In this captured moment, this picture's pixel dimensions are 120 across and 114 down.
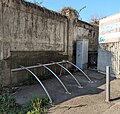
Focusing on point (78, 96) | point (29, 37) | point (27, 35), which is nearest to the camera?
point (78, 96)

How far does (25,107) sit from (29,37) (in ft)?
11.8

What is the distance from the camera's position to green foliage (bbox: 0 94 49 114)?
5.70 metres

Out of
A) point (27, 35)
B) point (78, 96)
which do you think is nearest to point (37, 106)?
point (78, 96)

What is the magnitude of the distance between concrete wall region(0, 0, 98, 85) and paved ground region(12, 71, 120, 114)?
99 centimetres

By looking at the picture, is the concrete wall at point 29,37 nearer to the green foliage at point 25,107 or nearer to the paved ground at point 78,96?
the paved ground at point 78,96

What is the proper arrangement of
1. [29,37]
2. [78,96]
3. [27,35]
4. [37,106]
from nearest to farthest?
[37,106] → [78,96] → [27,35] → [29,37]

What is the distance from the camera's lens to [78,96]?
714cm

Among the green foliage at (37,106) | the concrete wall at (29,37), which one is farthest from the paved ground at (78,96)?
the concrete wall at (29,37)

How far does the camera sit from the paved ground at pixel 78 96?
5.89m

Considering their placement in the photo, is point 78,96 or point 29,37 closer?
point 78,96

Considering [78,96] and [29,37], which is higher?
[29,37]

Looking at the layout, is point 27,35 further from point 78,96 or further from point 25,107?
point 25,107

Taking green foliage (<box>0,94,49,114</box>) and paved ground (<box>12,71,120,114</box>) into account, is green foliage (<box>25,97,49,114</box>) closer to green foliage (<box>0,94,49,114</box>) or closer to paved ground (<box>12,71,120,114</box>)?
green foliage (<box>0,94,49,114</box>)

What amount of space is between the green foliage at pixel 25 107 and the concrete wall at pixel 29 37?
134cm
